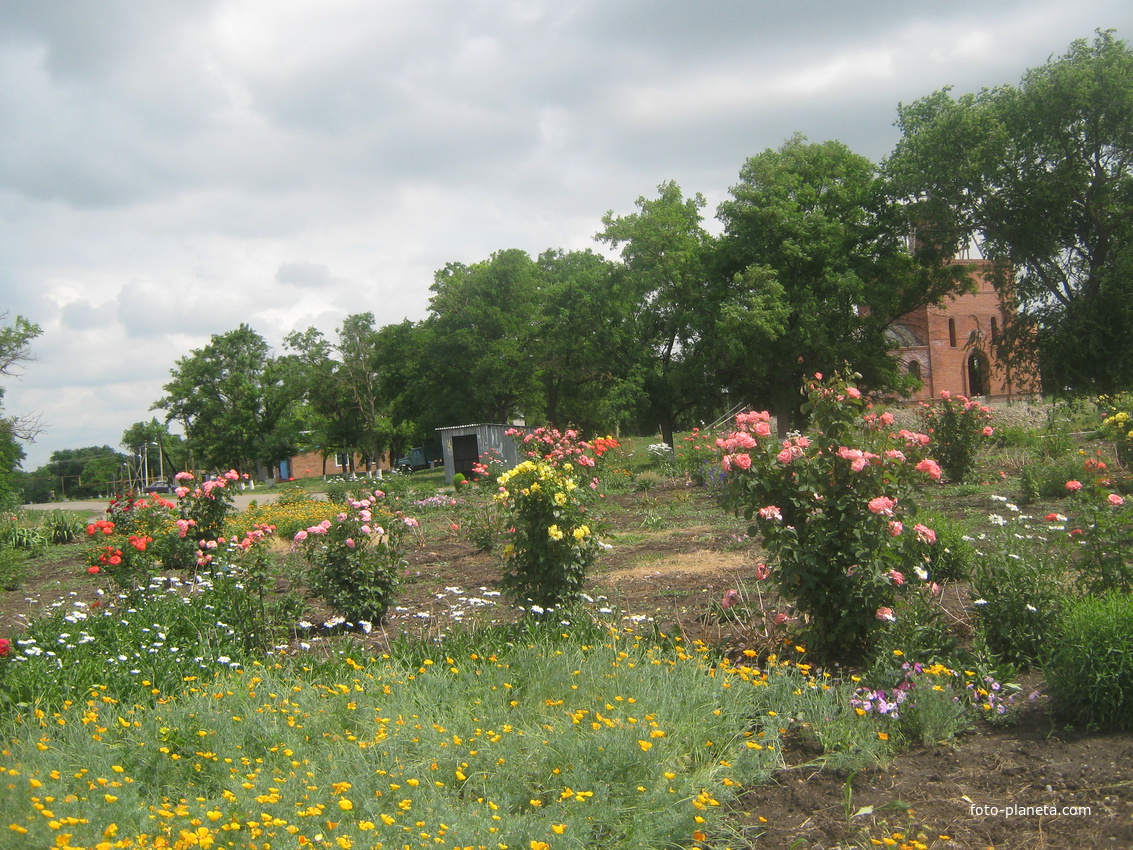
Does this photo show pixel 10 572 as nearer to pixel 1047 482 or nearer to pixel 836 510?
pixel 836 510

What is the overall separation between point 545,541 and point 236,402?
49.7m

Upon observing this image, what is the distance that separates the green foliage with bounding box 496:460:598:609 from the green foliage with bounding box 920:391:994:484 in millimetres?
9330

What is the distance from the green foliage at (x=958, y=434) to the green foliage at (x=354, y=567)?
393 inches

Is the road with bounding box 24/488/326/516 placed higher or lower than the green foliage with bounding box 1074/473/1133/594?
lower

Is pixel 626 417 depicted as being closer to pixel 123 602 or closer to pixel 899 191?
pixel 899 191

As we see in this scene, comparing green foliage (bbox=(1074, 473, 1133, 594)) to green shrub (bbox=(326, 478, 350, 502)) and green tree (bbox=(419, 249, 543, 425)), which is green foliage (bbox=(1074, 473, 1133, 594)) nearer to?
green shrub (bbox=(326, 478, 350, 502))

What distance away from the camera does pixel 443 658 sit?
518 centimetres

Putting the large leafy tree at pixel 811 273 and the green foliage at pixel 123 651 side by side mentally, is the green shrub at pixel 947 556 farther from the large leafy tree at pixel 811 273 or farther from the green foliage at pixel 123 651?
the large leafy tree at pixel 811 273

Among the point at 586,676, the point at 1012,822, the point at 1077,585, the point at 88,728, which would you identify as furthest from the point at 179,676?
the point at 1077,585

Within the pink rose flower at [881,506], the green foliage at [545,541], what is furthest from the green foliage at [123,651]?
the pink rose flower at [881,506]

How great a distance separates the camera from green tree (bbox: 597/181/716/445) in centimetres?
2989


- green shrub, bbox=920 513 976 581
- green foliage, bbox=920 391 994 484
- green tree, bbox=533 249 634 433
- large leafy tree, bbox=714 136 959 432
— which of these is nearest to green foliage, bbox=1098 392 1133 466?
green foliage, bbox=920 391 994 484

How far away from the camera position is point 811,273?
28.8 meters

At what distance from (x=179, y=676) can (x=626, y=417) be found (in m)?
30.2
